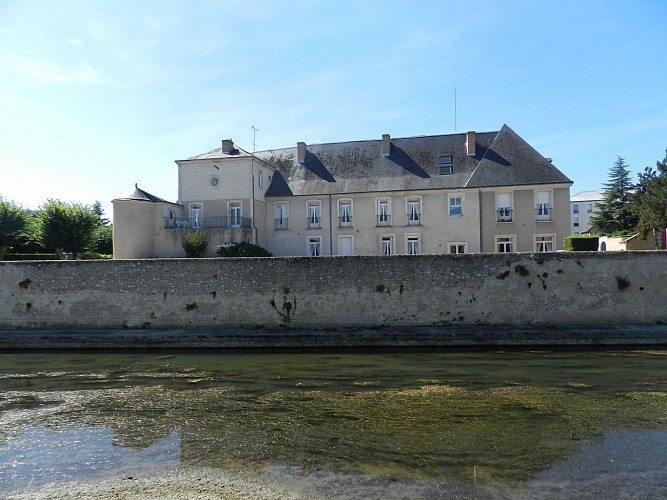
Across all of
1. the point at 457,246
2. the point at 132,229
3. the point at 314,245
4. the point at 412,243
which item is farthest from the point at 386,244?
the point at 132,229

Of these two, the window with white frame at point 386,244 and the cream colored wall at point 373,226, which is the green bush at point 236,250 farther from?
the window with white frame at point 386,244

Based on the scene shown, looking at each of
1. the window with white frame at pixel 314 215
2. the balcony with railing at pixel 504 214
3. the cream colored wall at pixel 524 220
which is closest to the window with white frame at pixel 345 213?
the window with white frame at pixel 314 215

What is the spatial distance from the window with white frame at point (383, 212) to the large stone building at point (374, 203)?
50 millimetres

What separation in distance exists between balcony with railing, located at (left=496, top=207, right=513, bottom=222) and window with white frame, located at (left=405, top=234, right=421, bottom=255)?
3878 millimetres

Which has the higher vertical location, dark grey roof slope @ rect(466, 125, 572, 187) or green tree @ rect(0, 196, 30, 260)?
dark grey roof slope @ rect(466, 125, 572, 187)

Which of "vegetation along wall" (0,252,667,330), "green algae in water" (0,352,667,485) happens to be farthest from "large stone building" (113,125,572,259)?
"green algae in water" (0,352,667,485)

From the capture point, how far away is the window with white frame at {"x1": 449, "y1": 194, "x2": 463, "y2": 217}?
24.0 metres

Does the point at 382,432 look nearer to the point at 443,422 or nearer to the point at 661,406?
the point at 443,422

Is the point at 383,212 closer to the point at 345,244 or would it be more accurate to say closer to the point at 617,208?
the point at 345,244

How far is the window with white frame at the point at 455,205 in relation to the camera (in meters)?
24.0

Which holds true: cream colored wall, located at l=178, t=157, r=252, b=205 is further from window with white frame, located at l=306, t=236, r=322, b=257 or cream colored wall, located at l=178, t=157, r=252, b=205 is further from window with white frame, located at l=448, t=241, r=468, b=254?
window with white frame, located at l=448, t=241, r=468, b=254

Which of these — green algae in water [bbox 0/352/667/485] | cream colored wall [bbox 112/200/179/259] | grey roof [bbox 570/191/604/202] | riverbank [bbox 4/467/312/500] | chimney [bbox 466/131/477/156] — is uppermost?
grey roof [bbox 570/191/604/202]

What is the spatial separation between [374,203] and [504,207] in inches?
245

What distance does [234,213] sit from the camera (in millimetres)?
25000
